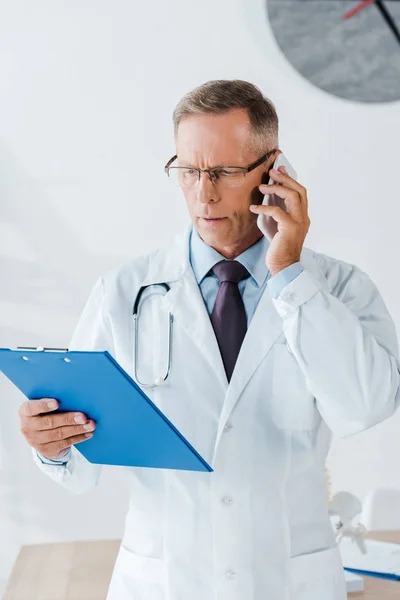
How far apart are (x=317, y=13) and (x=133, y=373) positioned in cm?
187

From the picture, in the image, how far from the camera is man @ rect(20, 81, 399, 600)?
1.41m

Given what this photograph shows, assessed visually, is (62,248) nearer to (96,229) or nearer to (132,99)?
(96,229)

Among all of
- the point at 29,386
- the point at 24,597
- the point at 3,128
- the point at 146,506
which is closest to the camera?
the point at 29,386

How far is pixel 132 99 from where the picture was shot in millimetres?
2830

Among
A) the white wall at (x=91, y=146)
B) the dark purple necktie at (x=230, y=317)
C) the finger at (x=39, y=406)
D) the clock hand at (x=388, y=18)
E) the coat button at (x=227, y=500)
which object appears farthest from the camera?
the clock hand at (x=388, y=18)

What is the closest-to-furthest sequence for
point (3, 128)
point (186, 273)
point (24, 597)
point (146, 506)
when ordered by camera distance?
point (146, 506), point (186, 273), point (24, 597), point (3, 128)

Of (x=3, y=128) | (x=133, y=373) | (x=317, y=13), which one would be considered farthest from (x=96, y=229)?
(x=133, y=373)

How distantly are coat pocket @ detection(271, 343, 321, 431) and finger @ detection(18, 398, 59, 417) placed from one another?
16.7 inches

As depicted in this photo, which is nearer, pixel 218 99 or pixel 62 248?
pixel 218 99

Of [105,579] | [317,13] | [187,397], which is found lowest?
[105,579]

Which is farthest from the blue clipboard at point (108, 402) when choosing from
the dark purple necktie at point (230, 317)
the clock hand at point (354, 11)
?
the clock hand at point (354, 11)

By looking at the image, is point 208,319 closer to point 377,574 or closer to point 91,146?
point 377,574

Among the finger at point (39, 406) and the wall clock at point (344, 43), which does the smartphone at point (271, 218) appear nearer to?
the finger at point (39, 406)

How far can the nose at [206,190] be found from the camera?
1.51 m
